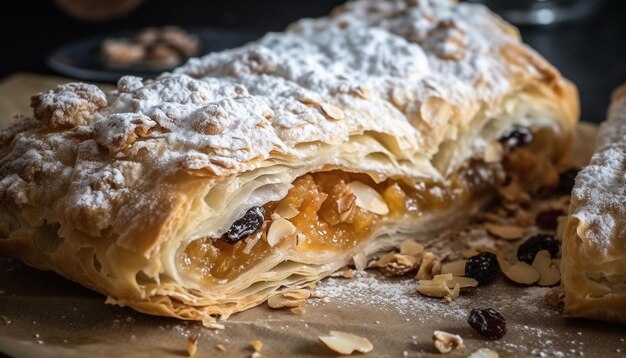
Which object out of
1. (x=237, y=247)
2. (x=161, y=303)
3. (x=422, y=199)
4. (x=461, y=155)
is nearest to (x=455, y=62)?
(x=461, y=155)

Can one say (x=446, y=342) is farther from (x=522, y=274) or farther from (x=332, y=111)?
(x=332, y=111)

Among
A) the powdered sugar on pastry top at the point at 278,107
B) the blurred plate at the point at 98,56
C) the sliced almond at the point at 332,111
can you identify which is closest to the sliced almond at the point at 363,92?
the powdered sugar on pastry top at the point at 278,107

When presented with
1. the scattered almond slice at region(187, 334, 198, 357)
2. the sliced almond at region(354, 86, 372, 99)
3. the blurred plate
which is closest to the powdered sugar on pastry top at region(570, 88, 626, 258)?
the sliced almond at region(354, 86, 372, 99)

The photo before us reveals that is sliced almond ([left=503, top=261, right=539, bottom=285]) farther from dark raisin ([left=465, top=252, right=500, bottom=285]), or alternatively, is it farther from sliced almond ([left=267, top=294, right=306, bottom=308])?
sliced almond ([left=267, top=294, right=306, bottom=308])

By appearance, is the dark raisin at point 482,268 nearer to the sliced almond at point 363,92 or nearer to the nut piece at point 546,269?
the nut piece at point 546,269

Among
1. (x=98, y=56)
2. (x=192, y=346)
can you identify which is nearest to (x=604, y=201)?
(x=192, y=346)

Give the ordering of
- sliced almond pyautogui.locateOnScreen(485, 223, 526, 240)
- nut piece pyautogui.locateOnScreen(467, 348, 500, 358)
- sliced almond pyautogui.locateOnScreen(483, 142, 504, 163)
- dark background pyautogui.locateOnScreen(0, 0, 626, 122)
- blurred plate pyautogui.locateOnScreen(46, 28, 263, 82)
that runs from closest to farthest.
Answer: nut piece pyautogui.locateOnScreen(467, 348, 500, 358), sliced almond pyautogui.locateOnScreen(485, 223, 526, 240), sliced almond pyautogui.locateOnScreen(483, 142, 504, 163), blurred plate pyautogui.locateOnScreen(46, 28, 263, 82), dark background pyautogui.locateOnScreen(0, 0, 626, 122)
